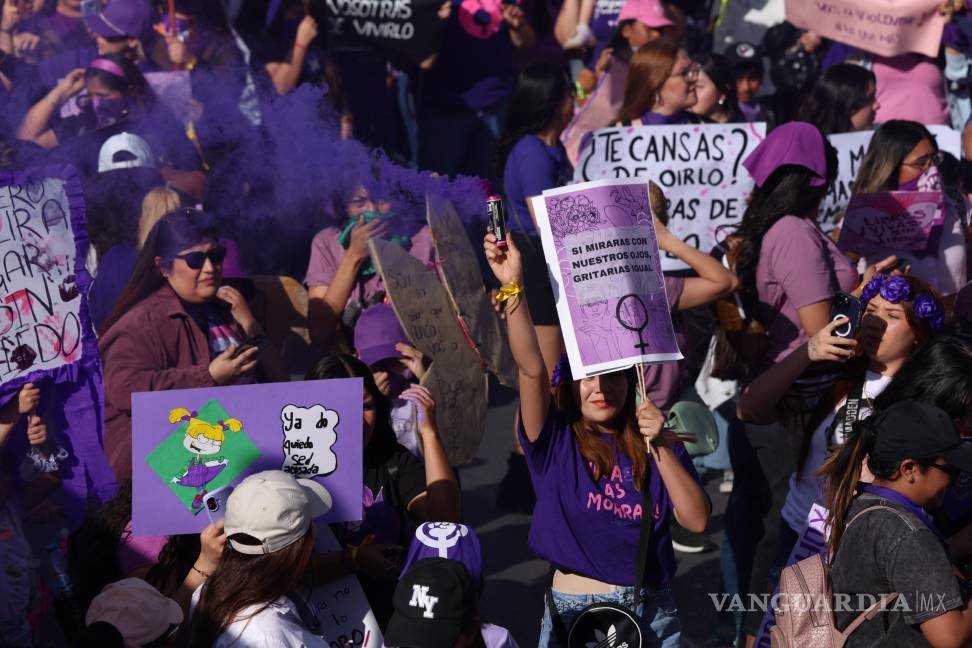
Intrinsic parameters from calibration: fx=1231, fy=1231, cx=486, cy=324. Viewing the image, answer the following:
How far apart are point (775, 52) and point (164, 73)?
5.24 metres

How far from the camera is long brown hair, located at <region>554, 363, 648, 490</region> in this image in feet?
12.2

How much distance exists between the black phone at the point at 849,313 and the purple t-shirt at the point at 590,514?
2.49 ft

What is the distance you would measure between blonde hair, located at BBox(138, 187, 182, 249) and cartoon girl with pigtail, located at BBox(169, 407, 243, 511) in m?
1.85

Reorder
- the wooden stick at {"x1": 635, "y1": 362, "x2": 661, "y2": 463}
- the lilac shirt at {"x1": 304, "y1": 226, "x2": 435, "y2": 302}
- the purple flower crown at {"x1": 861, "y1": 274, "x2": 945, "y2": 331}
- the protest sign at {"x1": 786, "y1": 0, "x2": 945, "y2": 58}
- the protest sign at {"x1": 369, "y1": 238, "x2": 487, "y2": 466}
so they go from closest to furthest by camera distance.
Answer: the wooden stick at {"x1": 635, "y1": 362, "x2": 661, "y2": 463} → the purple flower crown at {"x1": 861, "y1": 274, "x2": 945, "y2": 331} → the protest sign at {"x1": 369, "y1": 238, "x2": 487, "y2": 466} → the lilac shirt at {"x1": 304, "y1": 226, "x2": 435, "y2": 302} → the protest sign at {"x1": 786, "y1": 0, "x2": 945, "y2": 58}

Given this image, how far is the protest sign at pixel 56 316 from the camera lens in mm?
4375

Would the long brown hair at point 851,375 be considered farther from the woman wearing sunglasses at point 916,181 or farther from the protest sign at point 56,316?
the protest sign at point 56,316

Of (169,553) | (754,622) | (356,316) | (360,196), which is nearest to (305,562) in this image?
(169,553)

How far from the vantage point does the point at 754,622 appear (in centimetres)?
450

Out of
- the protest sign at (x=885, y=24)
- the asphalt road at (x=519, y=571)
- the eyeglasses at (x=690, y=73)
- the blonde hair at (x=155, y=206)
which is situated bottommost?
the asphalt road at (x=519, y=571)

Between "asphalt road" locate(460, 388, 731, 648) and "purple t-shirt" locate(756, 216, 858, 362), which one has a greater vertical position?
"purple t-shirt" locate(756, 216, 858, 362)

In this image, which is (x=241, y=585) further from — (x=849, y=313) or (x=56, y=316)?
(x=849, y=313)

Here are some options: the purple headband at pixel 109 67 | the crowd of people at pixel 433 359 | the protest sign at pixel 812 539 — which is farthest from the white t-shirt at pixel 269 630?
the purple headband at pixel 109 67

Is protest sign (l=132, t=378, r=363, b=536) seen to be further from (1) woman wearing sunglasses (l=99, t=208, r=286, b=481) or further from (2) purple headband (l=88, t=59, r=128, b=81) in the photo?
(2) purple headband (l=88, t=59, r=128, b=81)

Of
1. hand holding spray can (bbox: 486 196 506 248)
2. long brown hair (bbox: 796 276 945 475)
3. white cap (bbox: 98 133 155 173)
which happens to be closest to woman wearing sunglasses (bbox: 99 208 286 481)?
hand holding spray can (bbox: 486 196 506 248)
